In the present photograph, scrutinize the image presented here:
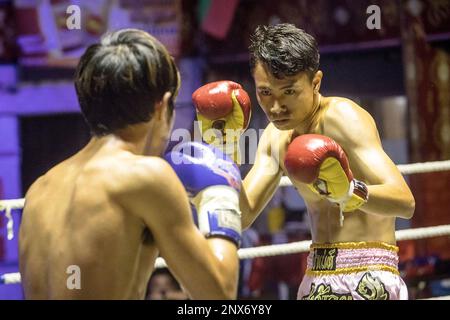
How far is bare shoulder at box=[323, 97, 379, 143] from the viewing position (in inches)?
80.8

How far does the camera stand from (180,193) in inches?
58.2

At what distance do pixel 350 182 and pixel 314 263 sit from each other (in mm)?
341

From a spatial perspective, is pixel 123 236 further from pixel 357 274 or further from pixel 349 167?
pixel 357 274

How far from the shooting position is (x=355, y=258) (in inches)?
83.0

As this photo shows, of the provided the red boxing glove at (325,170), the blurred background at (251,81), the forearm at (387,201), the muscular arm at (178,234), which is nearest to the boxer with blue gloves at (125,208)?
the muscular arm at (178,234)

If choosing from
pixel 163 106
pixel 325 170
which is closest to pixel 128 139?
pixel 163 106

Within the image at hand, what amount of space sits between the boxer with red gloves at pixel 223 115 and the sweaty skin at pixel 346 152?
10cm

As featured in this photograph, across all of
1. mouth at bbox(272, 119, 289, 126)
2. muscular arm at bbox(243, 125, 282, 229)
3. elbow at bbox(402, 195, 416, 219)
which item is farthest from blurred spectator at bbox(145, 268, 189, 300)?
elbow at bbox(402, 195, 416, 219)

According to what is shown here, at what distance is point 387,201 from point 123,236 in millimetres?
707

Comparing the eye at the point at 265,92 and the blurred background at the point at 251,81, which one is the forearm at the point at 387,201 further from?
the blurred background at the point at 251,81

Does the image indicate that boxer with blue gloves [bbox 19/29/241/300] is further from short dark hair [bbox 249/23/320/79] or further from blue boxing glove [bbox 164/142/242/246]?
short dark hair [bbox 249/23/320/79]

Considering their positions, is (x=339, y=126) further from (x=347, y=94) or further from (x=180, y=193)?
(x=347, y=94)

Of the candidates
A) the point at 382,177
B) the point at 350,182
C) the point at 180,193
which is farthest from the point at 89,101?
the point at 382,177

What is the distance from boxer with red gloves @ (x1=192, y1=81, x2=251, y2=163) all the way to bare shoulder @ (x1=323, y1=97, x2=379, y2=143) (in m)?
0.23
